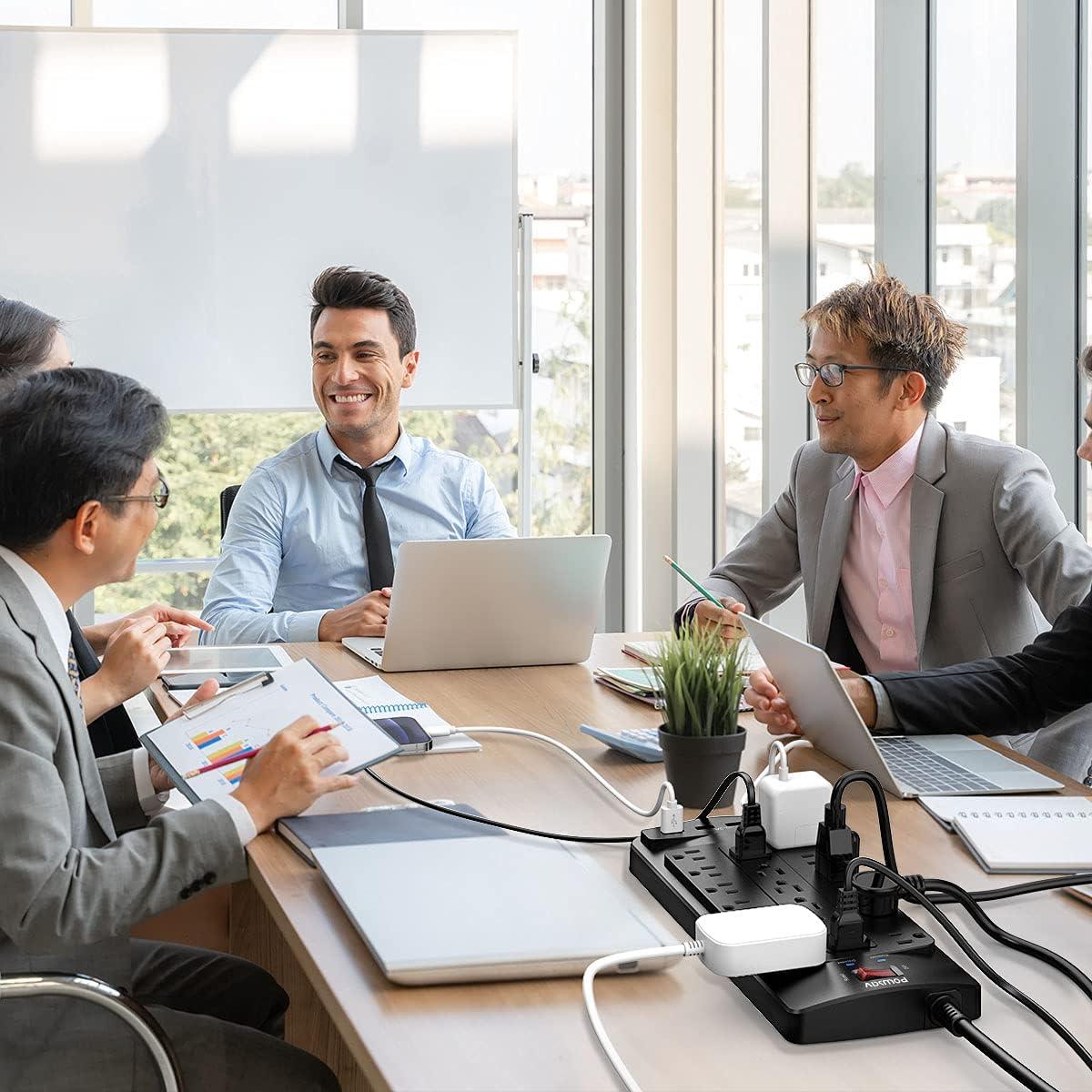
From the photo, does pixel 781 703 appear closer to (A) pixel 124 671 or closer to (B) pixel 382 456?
(A) pixel 124 671

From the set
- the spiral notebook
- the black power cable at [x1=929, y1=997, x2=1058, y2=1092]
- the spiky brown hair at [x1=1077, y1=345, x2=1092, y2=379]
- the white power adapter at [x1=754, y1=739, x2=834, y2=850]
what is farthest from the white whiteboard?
the black power cable at [x1=929, y1=997, x2=1058, y2=1092]

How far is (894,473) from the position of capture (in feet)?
8.14

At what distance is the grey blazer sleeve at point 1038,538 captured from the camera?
2152 mm

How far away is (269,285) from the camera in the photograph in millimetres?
4172

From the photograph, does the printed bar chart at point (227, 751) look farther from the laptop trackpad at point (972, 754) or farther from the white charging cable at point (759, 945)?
the laptop trackpad at point (972, 754)

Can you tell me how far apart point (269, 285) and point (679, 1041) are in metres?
3.56

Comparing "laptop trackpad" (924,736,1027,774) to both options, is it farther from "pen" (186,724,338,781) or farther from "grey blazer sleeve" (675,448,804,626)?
"grey blazer sleeve" (675,448,804,626)

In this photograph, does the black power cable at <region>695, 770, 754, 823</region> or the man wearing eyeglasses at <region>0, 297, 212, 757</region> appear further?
the man wearing eyeglasses at <region>0, 297, 212, 757</region>

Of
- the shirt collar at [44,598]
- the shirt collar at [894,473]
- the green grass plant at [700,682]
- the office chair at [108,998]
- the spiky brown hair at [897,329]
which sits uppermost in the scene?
the spiky brown hair at [897,329]

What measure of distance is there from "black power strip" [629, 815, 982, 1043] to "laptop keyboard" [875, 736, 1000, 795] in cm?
39

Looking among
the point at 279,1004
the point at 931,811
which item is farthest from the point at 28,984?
the point at 931,811

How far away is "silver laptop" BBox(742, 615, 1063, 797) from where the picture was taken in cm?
154

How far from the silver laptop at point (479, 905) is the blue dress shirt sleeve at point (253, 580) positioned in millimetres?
1267

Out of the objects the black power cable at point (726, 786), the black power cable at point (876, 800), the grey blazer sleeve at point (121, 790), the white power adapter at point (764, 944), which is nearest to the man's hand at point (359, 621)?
the grey blazer sleeve at point (121, 790)
